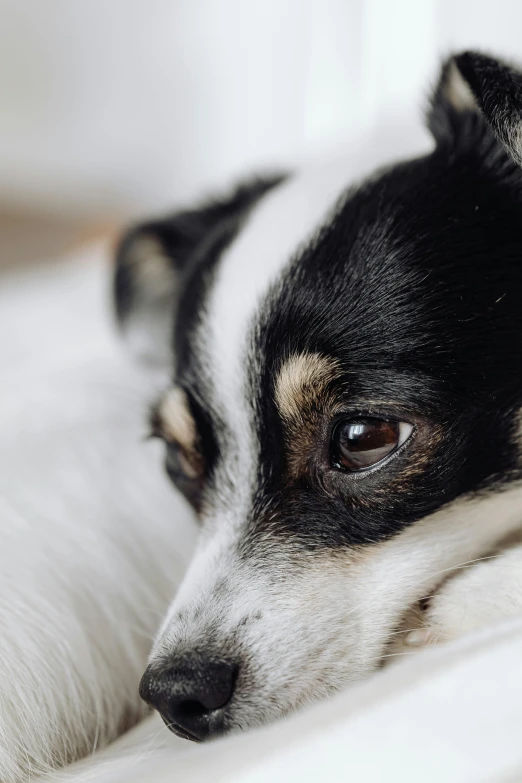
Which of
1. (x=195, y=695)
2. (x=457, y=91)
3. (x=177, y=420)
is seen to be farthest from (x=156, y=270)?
(x=195, y=695)

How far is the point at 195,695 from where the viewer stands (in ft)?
2.34

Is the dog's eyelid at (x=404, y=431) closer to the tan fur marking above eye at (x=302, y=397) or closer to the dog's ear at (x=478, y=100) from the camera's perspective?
the tan fur marking above eye at (x=302, y=397)

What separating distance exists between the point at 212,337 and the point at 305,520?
0.24m

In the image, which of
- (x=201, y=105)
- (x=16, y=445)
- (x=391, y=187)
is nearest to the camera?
(x=391, y=187)

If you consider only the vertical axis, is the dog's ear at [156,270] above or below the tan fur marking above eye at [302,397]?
above

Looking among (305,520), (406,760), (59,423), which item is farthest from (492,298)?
(59,423)

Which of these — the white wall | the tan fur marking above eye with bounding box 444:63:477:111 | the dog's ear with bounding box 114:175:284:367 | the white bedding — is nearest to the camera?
the white bedding

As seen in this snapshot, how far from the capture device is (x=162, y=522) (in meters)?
1.06

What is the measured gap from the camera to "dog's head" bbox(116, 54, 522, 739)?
0.75m

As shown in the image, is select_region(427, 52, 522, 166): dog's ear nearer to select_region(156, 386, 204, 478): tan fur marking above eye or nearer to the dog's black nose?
select_region(156, 386, 204, 478): tan fur marking above eye

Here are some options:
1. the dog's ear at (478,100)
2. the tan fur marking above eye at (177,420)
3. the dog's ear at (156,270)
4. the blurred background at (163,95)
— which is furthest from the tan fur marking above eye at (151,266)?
the blurred background at (163,95)

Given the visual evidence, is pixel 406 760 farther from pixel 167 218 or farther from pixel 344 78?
pixel 344 78

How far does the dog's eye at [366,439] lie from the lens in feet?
2.53

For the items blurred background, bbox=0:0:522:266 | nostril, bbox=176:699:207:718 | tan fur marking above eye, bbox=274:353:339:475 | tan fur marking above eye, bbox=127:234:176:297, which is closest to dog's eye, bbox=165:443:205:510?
tan fur marking above eye, bbox=274:353:339:475
